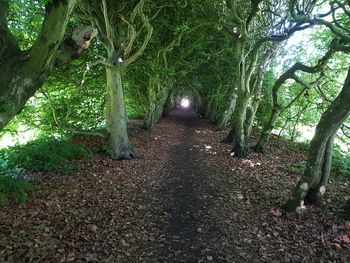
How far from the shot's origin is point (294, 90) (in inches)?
677

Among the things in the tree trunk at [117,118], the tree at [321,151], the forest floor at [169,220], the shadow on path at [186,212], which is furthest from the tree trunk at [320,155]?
the tree trunk at [117,118]

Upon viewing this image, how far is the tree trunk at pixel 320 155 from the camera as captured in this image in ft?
20.6

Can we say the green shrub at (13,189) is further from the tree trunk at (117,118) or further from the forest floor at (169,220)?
the tree trunk at (117,118)

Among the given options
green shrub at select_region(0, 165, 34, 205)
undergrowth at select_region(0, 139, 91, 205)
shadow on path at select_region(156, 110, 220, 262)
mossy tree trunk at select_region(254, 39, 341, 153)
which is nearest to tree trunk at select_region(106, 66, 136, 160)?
undergrowth at select_region(0, 139, 91, 205)

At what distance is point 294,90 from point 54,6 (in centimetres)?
1544

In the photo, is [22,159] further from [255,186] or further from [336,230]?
[336,230]

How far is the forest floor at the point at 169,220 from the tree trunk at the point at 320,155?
332 millimetres

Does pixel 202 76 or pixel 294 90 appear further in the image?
pixel 202 76

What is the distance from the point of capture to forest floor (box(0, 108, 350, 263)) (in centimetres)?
501

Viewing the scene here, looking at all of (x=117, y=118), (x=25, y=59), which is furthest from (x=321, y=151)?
(x=117, y=118)

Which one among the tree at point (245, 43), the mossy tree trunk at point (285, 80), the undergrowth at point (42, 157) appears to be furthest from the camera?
the tree at point (245, 43)

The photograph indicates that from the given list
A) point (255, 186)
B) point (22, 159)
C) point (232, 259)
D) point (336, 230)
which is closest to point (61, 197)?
point (22, 159)

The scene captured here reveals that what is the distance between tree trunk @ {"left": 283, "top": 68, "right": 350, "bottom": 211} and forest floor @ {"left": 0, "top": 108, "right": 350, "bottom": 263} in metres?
0.33

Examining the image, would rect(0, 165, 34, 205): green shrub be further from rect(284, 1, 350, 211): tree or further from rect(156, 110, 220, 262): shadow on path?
rect(284, 1, 350, 211): tree
